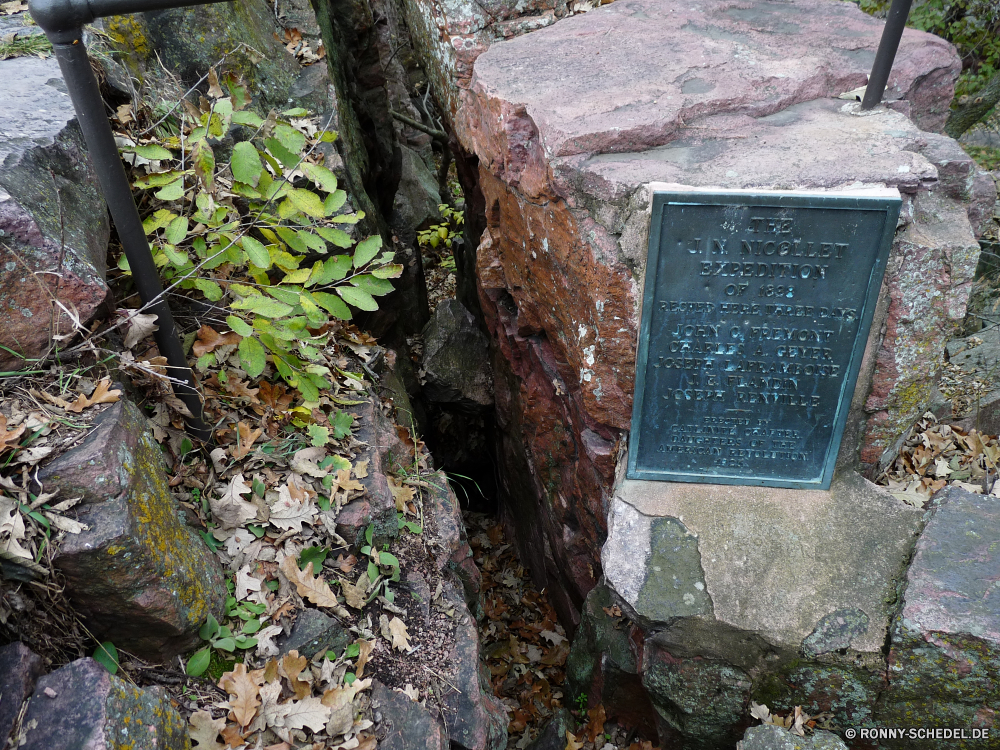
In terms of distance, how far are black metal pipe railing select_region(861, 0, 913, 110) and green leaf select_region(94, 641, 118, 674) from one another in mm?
3711

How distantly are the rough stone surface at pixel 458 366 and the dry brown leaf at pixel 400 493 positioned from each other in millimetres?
2839

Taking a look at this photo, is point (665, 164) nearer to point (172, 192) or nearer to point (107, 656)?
point (172, 192)

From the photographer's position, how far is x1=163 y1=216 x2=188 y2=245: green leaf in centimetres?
245

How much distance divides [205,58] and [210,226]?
1.84 meters

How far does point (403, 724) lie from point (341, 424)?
4.51 feet

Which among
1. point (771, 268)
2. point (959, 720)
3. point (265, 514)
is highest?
point (771, 268)

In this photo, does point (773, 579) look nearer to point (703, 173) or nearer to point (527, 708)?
point (703, 173)

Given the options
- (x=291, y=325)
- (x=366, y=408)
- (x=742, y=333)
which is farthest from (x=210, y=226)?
(x=742, y=333)

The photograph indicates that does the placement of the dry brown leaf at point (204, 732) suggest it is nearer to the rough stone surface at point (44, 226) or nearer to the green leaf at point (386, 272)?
the rough stone surface at point (44, 226)

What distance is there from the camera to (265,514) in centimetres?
270

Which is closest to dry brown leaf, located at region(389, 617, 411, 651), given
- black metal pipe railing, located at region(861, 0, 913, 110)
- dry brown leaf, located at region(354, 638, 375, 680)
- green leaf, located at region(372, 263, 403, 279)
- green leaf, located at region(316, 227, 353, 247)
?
dry brown leaf, located at region(354, 638, 375, 680)

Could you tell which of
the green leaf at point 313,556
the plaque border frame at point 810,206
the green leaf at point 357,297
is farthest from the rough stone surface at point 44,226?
the plaque border frame at point 810,206

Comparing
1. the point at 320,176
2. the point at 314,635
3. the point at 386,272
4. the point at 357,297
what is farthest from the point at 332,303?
the point at 314,635

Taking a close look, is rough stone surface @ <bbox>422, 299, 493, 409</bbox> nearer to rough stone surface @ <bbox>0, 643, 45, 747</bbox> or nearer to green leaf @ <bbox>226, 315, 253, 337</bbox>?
green leaf @ <bbox>226, 315, 253, 337</bbox>
